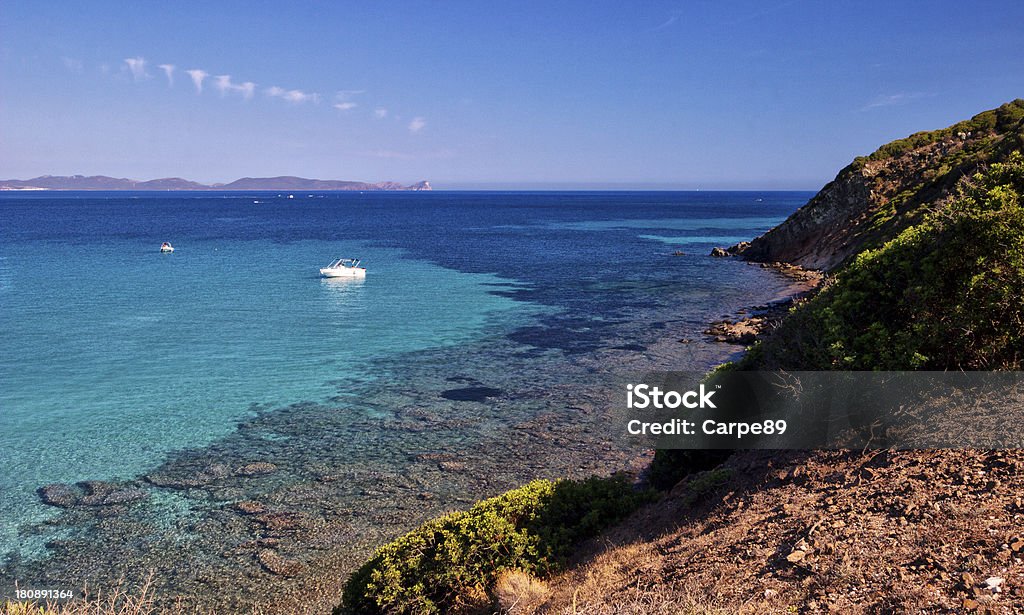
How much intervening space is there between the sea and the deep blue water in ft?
0.44

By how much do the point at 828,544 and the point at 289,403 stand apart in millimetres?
18729

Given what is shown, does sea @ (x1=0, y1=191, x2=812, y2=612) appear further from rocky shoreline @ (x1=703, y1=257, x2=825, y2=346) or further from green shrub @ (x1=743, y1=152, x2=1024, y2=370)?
green shrub @ (x1=743, y1=152, x2=1024, y2=370)

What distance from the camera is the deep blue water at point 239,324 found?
19.5 meters

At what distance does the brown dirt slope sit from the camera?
6578 mm

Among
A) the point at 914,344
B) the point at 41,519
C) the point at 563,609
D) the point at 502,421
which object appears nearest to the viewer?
the point at 563,609

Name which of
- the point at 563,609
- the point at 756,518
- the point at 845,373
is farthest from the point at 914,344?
the point at 563,609

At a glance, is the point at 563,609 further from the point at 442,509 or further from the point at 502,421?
the point at 502,421

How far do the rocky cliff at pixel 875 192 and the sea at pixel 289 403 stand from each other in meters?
10.1

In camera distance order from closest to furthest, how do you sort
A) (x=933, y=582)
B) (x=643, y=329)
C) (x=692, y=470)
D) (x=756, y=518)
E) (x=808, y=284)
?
(x=933, y=582) < (x=756, y=518) < (x=692, y=470) < (x=643, y=329) < (x=808, y=284)

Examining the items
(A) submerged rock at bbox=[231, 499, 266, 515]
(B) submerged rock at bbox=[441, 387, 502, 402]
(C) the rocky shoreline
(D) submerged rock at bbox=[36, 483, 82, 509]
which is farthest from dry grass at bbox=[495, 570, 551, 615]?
(C) the rocky shoreline

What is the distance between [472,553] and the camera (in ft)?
32.0

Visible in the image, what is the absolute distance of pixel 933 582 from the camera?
6484mm

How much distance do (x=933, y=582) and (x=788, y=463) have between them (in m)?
3.78

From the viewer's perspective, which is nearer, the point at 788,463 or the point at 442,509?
the point at 788,463
